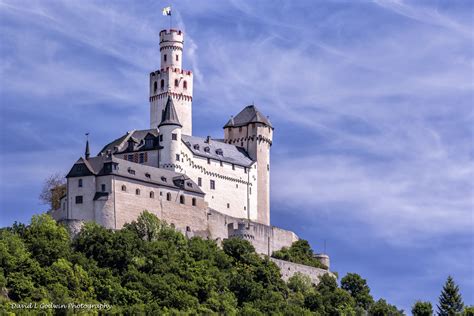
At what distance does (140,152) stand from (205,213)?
747 cm

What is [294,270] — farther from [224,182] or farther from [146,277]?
[146,277]

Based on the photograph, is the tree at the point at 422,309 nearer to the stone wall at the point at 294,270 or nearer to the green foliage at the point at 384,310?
the green foliage at the point at 384,310

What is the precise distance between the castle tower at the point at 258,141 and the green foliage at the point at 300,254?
400 cm

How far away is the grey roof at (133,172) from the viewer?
120812 millimetres

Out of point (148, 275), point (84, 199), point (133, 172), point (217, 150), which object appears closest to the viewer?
point (148, 275)

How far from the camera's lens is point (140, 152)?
129875mm

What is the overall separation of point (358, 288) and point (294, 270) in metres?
6.50

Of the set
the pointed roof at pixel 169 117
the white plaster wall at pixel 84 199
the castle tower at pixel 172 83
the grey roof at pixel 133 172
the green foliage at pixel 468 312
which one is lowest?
the green foliage at pixel 468 312

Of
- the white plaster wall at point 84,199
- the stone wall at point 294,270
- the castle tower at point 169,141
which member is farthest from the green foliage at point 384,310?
the white plaster wall at point 84,199

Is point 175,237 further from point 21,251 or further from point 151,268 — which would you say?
point 21,251

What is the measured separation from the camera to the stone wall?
12712 centimetres

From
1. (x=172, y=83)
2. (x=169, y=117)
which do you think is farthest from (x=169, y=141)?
(x=172, y=83)

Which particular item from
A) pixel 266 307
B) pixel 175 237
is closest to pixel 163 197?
pixel 175 237

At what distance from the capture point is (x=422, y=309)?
5010 inches
